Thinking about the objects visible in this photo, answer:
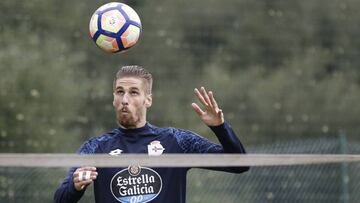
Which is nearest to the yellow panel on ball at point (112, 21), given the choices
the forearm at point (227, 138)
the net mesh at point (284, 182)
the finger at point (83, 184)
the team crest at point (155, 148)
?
the team crest at point (155, 148)

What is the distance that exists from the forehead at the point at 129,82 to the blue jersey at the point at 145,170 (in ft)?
0.84

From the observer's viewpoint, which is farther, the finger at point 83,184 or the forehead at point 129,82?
the forehead at point 129,82

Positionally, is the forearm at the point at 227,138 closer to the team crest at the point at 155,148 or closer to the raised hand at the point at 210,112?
the raised hand at the point at 210,112

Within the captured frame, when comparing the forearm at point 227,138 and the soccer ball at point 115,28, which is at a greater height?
the soccer ball at point 115,28

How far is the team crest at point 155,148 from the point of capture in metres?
5.41

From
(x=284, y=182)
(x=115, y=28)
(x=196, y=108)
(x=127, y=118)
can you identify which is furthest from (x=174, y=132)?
(x=284, y=182)

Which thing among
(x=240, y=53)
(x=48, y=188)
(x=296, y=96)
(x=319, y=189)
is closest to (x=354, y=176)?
(x=319, y=189)

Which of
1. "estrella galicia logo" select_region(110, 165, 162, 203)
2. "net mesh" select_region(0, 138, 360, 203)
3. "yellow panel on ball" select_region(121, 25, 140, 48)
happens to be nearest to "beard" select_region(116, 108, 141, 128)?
"estrella galicia logo" select_region(110, 165, 162, 203)

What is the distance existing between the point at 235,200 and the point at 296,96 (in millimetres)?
4680

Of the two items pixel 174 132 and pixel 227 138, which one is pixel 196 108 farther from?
pixel 174 132

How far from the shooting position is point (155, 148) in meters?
5.43

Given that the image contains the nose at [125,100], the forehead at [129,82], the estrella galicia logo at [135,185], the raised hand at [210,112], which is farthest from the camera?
the forehead at [129,82]

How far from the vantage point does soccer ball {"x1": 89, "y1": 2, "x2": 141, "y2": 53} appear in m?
6.11

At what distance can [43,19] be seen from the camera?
37.8ft
